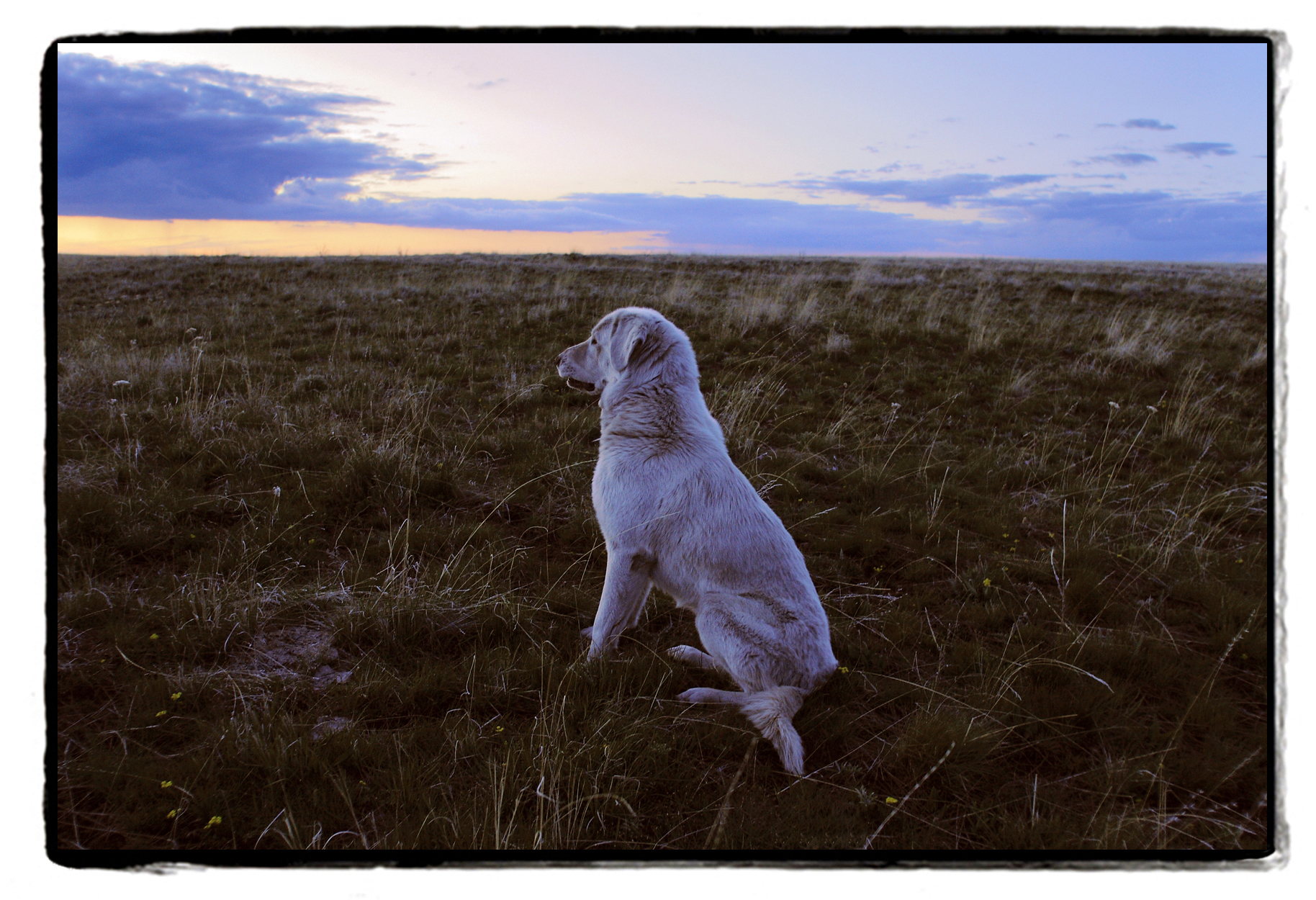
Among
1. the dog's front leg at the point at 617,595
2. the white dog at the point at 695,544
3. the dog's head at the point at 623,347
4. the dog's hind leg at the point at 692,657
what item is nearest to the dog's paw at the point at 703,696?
the white dog at the point at 695,544

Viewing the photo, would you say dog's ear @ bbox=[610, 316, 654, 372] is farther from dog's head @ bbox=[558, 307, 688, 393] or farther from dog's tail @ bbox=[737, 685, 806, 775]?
dog's tail @ bbox=[737, 685, 806, 775]

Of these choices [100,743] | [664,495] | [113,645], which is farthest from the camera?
[664,495]

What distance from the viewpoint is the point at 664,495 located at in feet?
10.6

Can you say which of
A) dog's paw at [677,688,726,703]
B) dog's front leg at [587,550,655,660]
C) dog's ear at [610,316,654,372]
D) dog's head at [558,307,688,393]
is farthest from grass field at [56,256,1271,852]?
dog's ear at [610,316,654,372]

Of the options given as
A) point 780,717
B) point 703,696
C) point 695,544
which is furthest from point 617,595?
point 780,717

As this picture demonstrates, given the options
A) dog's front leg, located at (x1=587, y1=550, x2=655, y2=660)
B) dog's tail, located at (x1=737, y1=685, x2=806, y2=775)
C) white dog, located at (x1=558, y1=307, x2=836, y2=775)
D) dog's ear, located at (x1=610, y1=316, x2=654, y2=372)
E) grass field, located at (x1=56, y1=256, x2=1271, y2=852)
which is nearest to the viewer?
grass field, located at (x1=56, y1=256, x2=1271, y2=852)

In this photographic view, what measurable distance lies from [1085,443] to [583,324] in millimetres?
7516

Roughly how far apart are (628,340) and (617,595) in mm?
1378

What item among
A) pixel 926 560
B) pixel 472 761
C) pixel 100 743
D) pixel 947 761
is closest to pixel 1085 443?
pixel 926 560

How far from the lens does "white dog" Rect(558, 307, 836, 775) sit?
2.92 metres

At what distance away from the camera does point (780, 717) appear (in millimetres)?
2652

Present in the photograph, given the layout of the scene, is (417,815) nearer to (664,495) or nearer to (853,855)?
(853,855)

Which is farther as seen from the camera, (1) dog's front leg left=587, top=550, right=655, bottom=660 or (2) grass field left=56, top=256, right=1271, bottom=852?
(1) dog's front leg left=587, top=550, right=655, bottom=660

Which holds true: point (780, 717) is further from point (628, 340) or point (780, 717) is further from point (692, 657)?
point (628, 340)
